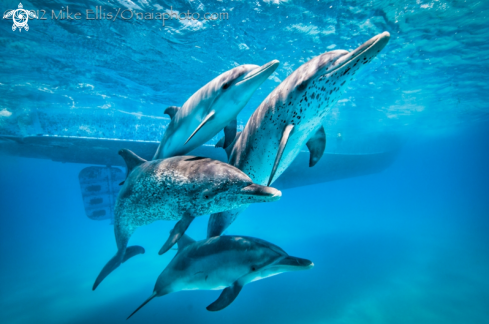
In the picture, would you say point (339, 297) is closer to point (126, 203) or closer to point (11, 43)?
point (126, 203)

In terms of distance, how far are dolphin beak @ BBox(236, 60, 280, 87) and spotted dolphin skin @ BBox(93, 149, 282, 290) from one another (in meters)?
A: 1.19

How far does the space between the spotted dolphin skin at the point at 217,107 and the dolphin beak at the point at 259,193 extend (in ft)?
3.81

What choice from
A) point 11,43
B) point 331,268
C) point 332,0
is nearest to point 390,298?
point 331,268

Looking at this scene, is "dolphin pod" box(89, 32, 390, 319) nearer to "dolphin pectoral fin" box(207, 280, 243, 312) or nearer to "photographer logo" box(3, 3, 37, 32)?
"dolphin pectoral fin" box(207, 280, 243, 312)

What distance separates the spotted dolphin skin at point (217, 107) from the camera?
113 inches

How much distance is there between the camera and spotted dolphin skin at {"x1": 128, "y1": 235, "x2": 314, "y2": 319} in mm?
3281

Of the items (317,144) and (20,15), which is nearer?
(317,144)

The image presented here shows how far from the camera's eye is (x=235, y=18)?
32.7 ft

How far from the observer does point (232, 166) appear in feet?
8.96

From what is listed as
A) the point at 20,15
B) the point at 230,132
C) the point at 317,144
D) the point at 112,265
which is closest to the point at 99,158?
the point at 20,15

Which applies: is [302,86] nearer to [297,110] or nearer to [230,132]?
[297,110]

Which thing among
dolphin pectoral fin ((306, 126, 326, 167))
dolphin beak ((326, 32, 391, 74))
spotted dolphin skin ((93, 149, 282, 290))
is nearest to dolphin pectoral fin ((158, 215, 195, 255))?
spotted dolphin skin ((93, 149, 282, 290))

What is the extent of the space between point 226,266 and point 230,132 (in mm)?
2293

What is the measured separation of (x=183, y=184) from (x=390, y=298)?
486 inches
